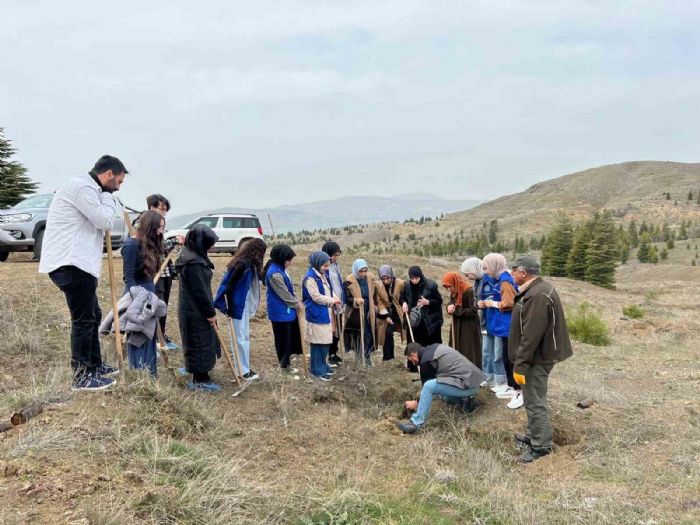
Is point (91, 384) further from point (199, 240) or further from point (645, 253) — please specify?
point (645, 253)

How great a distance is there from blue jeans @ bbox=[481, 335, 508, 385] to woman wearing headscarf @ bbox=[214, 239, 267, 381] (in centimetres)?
289

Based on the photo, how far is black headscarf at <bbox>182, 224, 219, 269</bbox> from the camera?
5414 mm

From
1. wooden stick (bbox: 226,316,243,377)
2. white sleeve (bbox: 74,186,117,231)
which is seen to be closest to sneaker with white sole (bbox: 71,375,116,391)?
white sleeve (bbox: 74,186,117,231)

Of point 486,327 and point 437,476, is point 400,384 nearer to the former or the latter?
point 486,327

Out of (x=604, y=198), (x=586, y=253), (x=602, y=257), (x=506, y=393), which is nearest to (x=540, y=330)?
(x=506, y=393)

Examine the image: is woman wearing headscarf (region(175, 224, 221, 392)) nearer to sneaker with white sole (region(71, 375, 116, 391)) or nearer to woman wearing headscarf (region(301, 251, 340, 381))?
sneaker with white sole (region(71, 375, 116, 391))

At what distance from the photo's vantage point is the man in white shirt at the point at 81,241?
429 centimetres

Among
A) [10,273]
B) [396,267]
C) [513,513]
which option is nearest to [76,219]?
[513,513]

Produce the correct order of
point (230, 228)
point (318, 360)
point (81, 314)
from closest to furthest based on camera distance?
point (81, 314), point (318, 360), point (230, 228)

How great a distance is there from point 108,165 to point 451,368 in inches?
152

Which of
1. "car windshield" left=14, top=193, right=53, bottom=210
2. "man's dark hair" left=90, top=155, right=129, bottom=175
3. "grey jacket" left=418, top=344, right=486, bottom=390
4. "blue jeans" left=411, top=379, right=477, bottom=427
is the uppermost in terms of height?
"car windshield" left=14, top=193, right=53, bottom=210

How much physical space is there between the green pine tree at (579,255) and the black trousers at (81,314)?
3173 centimetres

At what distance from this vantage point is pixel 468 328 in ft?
22.2

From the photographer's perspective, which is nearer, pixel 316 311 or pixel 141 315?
pixel 141 315
